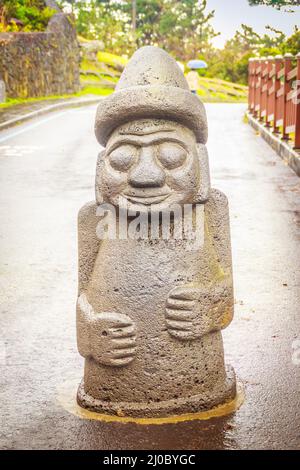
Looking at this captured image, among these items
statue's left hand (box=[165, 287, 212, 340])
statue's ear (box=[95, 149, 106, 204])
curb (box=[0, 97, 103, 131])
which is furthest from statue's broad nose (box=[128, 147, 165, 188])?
curb (box=[0, 97, 103, 131])

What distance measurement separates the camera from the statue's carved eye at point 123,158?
375cm

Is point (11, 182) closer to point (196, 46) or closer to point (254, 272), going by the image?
point (254, 272)

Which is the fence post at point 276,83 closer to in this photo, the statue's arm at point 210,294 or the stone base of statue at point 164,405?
the statue's arm at point 210,294

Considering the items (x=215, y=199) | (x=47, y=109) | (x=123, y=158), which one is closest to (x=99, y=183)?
(x=123, y=158)

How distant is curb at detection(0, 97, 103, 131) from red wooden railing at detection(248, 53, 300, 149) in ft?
18.8

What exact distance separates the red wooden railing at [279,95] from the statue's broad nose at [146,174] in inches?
345

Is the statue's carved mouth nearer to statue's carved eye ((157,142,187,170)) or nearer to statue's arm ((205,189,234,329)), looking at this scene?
statue's carved eye ((157,142,187,170))

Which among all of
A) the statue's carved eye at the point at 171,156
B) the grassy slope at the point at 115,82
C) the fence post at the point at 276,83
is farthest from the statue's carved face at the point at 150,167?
the grassy slope at the point at 115,82

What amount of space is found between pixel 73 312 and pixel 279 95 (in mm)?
9960

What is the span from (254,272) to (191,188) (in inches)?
120

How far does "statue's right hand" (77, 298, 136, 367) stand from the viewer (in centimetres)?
373

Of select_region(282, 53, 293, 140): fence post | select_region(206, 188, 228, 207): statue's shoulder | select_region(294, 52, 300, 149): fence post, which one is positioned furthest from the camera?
select_region(282, 53, 293, 140): fence post

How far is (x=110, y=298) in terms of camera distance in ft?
12.4

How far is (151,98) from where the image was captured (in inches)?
145
